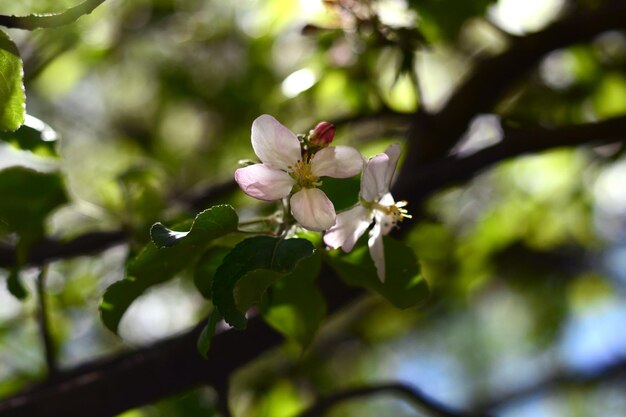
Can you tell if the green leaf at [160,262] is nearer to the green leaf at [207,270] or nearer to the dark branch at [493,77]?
the green leaf at [207,270]

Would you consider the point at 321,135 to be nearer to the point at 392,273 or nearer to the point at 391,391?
the point at 392,273

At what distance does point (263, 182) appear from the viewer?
774 mm

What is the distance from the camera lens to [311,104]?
1.59 metres

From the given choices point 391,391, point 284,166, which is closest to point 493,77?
point 391,391

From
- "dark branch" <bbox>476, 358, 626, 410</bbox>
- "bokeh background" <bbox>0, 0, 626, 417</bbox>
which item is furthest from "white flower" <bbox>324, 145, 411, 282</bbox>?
"dark branch" <bbox>476, 358, 626, 410</bbox>

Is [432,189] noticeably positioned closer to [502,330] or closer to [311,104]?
[311,104]

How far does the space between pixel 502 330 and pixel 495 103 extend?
A: 5.97ft

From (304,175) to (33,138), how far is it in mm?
303

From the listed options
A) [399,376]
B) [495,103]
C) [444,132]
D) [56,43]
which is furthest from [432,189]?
[399,376]

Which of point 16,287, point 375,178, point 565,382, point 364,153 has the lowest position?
point 565,382

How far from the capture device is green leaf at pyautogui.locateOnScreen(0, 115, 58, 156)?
866 millimetres

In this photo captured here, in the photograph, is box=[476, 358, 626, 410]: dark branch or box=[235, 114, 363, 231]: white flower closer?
box=[235, 114, 363, 231]: white flower

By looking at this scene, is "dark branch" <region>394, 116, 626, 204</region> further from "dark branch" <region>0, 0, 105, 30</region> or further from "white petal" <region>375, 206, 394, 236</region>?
"dark branch" <region>0, 0, 105, 30</region>

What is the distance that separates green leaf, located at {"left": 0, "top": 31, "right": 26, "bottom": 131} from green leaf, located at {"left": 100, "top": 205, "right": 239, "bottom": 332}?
161 millimetres
